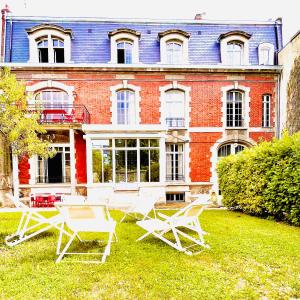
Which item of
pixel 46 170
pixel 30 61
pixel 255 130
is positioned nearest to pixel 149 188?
pixel 46 170

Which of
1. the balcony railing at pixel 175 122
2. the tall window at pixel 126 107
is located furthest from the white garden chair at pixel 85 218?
the balcony railing at pixel 175 122

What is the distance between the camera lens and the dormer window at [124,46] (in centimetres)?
1273

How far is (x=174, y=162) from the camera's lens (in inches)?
519

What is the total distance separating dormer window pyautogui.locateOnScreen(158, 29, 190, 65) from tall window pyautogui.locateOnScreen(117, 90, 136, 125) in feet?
7.96

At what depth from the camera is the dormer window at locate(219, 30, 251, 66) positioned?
13094 millimetres

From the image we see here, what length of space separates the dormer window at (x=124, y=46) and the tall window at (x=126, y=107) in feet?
5.24

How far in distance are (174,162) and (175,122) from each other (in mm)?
2060

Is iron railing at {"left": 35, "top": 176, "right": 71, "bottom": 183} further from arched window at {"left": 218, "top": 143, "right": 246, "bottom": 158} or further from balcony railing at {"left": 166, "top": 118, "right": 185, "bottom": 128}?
arched window at {"left": 218, "top": 143, "right": 246, "bottom": 158}

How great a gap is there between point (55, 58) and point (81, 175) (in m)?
5.96

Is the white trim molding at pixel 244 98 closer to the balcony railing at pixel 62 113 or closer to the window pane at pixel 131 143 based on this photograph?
the window pane at pixel 131 143

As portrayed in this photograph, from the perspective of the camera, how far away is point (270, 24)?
1416cm

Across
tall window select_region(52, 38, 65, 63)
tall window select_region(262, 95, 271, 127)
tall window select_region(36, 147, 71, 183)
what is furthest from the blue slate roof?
tall window select_region(36, 147, 71, 183)

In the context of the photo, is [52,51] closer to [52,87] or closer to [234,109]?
[52,87]

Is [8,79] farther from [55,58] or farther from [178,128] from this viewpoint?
A: [178,128]
